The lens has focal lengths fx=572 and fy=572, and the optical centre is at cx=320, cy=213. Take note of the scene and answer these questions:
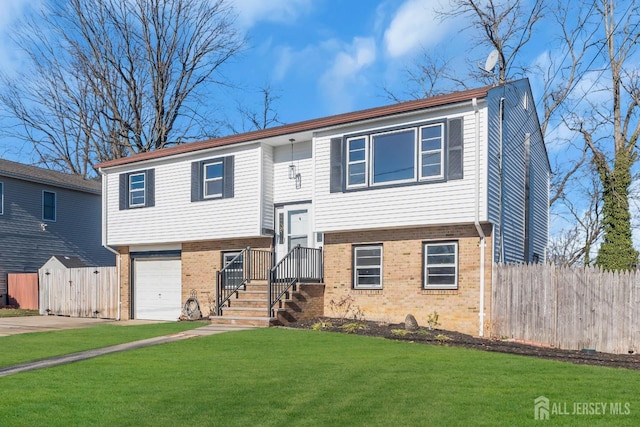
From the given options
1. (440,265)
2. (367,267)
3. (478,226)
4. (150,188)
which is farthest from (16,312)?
(478,226)

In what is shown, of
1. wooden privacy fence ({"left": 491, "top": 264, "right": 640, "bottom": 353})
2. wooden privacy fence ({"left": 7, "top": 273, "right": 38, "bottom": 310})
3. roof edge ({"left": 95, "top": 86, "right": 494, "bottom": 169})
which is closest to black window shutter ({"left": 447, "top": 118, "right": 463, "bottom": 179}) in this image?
roof edge ({"left": 95, "top": 86, "right": 494, "bottom": 169})

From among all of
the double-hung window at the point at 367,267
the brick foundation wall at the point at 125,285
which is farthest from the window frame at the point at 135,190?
the double-hung window at the point at 367,267

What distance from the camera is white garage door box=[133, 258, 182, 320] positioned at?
1914 centimetres

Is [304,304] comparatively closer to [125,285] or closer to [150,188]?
[150,188]

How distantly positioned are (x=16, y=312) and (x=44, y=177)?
6.84 meters

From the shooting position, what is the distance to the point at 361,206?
1484 cm

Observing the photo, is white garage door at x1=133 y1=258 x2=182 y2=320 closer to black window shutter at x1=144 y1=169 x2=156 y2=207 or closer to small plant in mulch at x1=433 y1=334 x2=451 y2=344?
black window shutter at x1=144 y1=169 x2=156 y2=207

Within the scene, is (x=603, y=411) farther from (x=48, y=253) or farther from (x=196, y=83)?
(x=196, y=83)

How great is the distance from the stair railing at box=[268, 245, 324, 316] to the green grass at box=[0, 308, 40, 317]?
11.2m

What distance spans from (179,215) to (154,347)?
7870 millimetres

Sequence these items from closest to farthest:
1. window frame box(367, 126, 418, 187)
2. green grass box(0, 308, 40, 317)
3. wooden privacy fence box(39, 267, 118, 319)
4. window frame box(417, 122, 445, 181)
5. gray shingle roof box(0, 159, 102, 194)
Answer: window frame box(417, 122, 445, 181) → window frame box(367, 126, 418, 187) → wooden privacy fence box(39, 267, 118, 319) → green grass box(0, 308, 40, 317) → gray shingle roof box(0, 159, 102, 194)

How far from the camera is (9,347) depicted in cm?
1127

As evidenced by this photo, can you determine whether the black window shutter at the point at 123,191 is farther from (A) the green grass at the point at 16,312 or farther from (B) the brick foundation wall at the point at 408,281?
(B) the brick foundation wall at the point at 408,281

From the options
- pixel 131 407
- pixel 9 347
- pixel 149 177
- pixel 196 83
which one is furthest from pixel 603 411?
pixel 196 83
